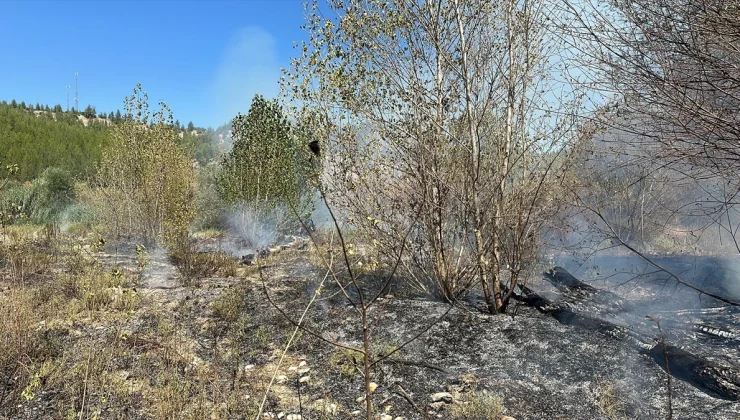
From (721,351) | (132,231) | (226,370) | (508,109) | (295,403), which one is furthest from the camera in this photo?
(132,231)

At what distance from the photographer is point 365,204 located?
5785mm

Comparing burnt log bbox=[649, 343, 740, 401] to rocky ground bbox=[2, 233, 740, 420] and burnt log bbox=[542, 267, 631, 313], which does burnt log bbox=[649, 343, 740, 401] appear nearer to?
rocky ground bbox=[2, 233, 740, 420]

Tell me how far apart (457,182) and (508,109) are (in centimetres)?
107

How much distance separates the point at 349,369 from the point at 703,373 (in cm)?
308

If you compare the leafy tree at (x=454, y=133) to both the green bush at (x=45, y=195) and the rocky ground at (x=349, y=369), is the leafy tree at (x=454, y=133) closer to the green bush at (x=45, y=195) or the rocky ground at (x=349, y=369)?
the rocky ground at (x=349, y=369)

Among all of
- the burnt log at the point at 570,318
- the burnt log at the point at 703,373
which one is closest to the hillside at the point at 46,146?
the burnt log at the point at 570,318

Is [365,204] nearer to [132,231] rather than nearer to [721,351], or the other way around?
[721,351]

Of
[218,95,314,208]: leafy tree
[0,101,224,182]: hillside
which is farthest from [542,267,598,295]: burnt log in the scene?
[0,101,224,182]: hillside

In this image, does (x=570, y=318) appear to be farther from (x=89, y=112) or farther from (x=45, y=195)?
(x=89, y=112)

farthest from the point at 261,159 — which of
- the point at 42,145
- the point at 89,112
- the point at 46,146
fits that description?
the point at 89,112

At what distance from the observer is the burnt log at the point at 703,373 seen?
3559 millimetres

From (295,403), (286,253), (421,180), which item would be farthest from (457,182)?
(286,253)

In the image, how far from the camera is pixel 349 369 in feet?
13.7

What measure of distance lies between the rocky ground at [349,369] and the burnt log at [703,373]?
0.36 ft
